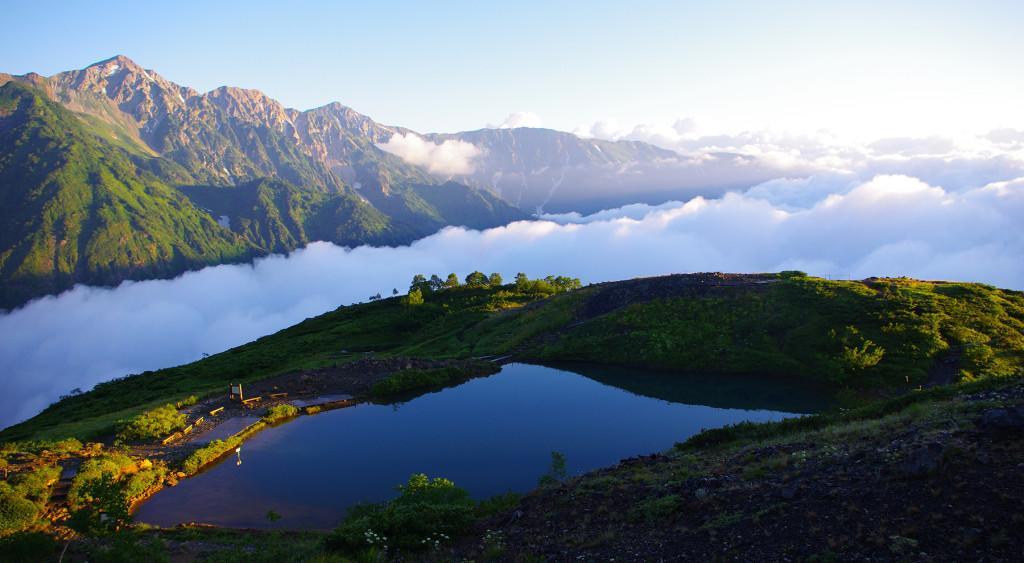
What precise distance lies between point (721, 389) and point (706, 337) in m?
10.8

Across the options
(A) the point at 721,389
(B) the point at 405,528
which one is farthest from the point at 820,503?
(A) the point at 721,389

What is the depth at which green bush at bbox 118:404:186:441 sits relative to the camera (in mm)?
44000

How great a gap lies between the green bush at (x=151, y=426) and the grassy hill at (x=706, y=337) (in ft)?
15.2

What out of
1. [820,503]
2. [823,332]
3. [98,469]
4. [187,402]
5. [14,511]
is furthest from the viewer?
[823,332]

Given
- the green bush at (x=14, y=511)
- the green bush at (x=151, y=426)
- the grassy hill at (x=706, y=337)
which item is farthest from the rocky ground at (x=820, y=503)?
the green bush at (x=151, y=426)

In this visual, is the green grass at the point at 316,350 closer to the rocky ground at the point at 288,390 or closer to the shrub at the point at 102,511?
the rocky ground at the point at 288,390

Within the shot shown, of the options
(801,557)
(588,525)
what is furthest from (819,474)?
(588,525)

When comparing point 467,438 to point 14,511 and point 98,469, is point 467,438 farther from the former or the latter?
point 14,511

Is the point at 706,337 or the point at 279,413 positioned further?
the point at 706,337

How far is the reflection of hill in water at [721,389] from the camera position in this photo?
151ft

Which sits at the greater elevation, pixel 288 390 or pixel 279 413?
pixel 288 390

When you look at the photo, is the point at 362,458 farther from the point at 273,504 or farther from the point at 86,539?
the point at 86,539

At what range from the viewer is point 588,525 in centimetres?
1973

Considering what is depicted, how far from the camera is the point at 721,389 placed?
51094 mm
